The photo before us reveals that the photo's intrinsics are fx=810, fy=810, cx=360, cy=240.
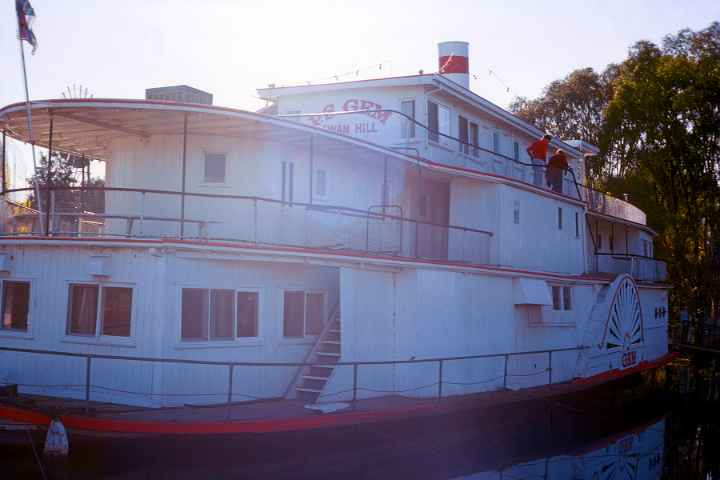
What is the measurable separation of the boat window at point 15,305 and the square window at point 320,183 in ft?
20.1

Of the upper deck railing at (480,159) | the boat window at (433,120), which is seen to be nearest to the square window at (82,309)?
the upper deck railing at (480,159)

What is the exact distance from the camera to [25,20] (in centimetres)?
1424

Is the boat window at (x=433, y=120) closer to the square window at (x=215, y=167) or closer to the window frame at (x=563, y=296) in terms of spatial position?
the window frame at (x=563, y=296)

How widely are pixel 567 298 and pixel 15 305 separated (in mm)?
13470

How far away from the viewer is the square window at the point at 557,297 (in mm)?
20719

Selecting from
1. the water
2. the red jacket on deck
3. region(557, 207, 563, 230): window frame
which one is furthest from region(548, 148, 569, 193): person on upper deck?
the water

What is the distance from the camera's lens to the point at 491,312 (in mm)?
18125

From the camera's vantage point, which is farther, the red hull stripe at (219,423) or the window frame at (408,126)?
the window frame at (408,126)

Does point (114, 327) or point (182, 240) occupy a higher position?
point (182, 240)

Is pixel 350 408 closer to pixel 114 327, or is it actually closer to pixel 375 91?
pixel 114 327

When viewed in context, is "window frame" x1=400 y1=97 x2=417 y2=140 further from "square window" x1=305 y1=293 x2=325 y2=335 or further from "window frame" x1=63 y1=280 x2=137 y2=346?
"window frame" x1=63 y1=280 x2=137 y2=346

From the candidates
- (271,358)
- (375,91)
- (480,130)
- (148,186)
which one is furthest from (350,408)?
(480,130)

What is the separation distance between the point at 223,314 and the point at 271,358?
145 cm

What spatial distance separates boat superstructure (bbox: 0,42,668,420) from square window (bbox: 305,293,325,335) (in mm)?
64
